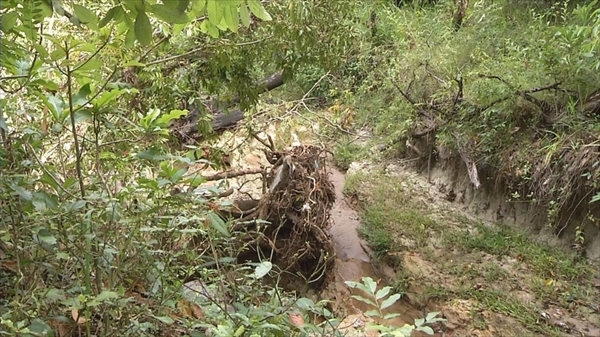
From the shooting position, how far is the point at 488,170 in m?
4.25

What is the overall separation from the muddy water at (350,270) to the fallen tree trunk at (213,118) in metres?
1.36

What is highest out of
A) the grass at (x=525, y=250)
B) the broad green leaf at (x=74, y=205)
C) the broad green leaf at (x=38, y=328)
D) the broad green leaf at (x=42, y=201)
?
the broad green leaf at (x=42, y=201)

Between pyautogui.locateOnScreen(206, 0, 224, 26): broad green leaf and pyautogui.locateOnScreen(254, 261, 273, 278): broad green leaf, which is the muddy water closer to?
pyautogui.locateOnScreen(254, 261, 273, 278): broad green leaf

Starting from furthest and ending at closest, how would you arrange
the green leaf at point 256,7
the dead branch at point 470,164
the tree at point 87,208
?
the dead branch at point 470,164 → the tree at point 87,208 → the green leaf at point 256,7

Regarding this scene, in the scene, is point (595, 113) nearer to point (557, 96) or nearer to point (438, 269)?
point (557, 96)

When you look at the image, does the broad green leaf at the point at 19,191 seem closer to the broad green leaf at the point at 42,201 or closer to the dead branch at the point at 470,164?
the broad green leaf at the point at 42,201

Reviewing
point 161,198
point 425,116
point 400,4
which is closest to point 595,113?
point 425,116

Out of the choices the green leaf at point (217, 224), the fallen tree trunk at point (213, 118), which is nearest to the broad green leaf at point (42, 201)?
the green leaf at point (217, 224)

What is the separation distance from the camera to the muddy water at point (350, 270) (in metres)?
3.47

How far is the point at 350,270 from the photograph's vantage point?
3.98 m

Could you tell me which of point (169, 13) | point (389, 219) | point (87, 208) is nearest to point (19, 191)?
point (87, 208)

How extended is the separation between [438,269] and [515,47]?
6.91 feet

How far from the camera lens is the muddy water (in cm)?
347

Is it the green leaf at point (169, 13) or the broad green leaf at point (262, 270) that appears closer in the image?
the green leaf at point (169, 13)
